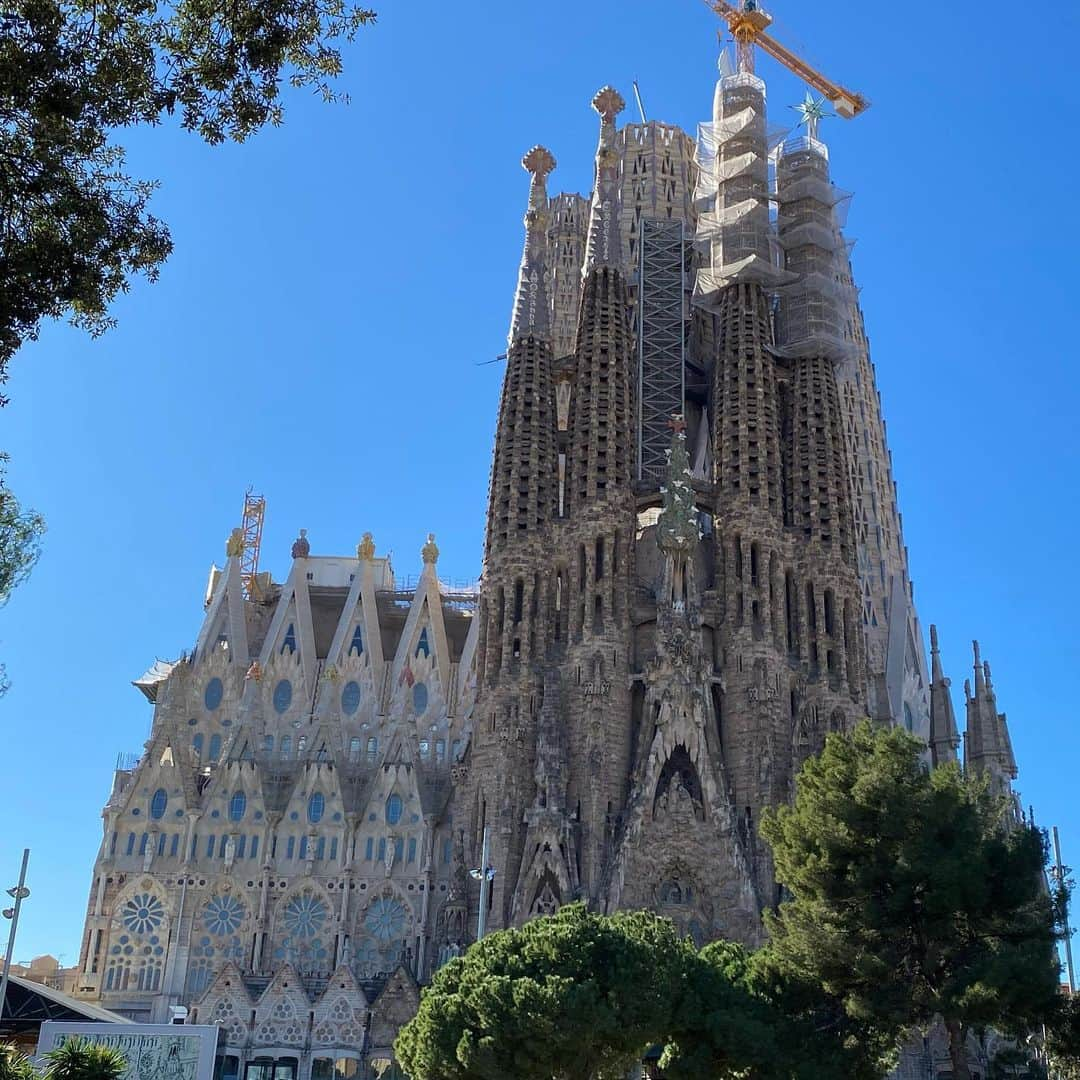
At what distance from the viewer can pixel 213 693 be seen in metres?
51.7

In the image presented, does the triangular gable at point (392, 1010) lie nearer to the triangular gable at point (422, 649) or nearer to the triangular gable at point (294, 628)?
the triangular gable at point (422, 649)

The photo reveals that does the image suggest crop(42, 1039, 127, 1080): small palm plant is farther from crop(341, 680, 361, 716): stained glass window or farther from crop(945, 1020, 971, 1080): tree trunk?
crop(341, 680, 361, 716): stained glass window

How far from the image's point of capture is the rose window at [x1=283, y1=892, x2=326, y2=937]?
46.0 meters

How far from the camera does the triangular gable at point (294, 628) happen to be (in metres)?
53.1

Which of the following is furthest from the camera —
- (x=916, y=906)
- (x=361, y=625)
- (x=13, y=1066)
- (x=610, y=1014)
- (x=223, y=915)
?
(x=361, y=625)

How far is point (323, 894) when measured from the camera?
46.4 m

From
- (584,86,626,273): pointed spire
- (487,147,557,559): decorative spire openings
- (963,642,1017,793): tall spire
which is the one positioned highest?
(584,86,626,273): pointed spire

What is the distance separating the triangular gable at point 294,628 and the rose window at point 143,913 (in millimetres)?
10344

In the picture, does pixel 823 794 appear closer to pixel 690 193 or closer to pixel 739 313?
pixel 739 313

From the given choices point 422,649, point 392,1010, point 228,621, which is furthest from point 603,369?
point 392,1010

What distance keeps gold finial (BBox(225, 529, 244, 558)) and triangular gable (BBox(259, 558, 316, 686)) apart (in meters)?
2.57

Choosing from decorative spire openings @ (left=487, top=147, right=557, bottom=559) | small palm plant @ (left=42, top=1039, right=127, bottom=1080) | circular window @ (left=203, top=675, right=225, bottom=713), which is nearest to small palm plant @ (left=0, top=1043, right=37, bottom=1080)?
small palm plant @ (left=42, top=1039, right=127, bottom=1080)

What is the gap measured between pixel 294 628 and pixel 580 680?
51.9 feet

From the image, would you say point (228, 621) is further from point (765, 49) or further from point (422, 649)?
point (765, 49)
